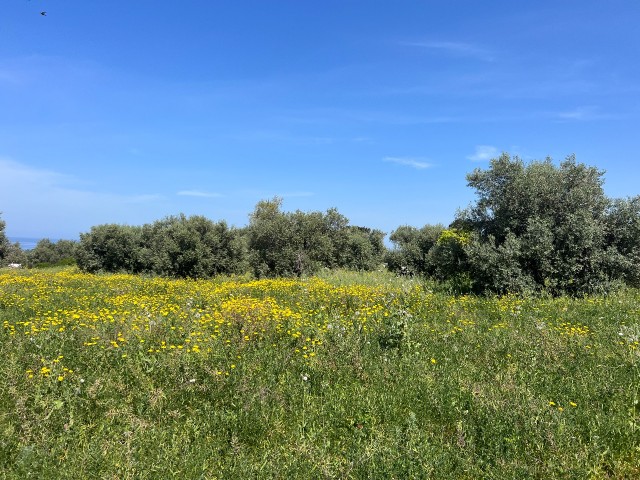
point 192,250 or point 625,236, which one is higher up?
point 625,236

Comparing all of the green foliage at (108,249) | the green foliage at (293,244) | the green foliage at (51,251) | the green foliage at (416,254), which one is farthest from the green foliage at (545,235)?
the green foliage at (51,251)

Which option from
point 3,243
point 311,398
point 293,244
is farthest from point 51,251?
point 311,398

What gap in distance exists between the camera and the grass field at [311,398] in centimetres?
391

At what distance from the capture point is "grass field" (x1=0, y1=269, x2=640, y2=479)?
391cm

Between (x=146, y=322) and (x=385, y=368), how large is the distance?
468cm

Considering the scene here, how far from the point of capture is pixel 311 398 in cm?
528

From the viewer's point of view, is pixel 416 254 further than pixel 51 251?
No

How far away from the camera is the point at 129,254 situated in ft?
106

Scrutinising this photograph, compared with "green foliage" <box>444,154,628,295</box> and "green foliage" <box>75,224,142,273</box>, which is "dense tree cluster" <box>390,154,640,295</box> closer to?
"green foliage" <box>444,154,628,295</box>

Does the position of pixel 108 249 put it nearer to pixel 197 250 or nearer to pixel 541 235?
pixel 197 250

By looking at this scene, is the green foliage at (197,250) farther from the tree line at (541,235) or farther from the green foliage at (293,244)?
the tree line at (541,235)

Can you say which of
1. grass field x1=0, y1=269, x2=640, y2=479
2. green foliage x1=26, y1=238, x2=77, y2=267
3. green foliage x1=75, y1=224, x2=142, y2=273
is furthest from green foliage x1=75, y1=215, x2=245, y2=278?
green foliage x1=26, y1=238, x2=77, y2=267

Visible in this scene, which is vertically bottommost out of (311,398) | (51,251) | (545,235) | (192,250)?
(311,398)

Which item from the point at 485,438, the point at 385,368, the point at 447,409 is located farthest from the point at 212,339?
the point at 485,438
